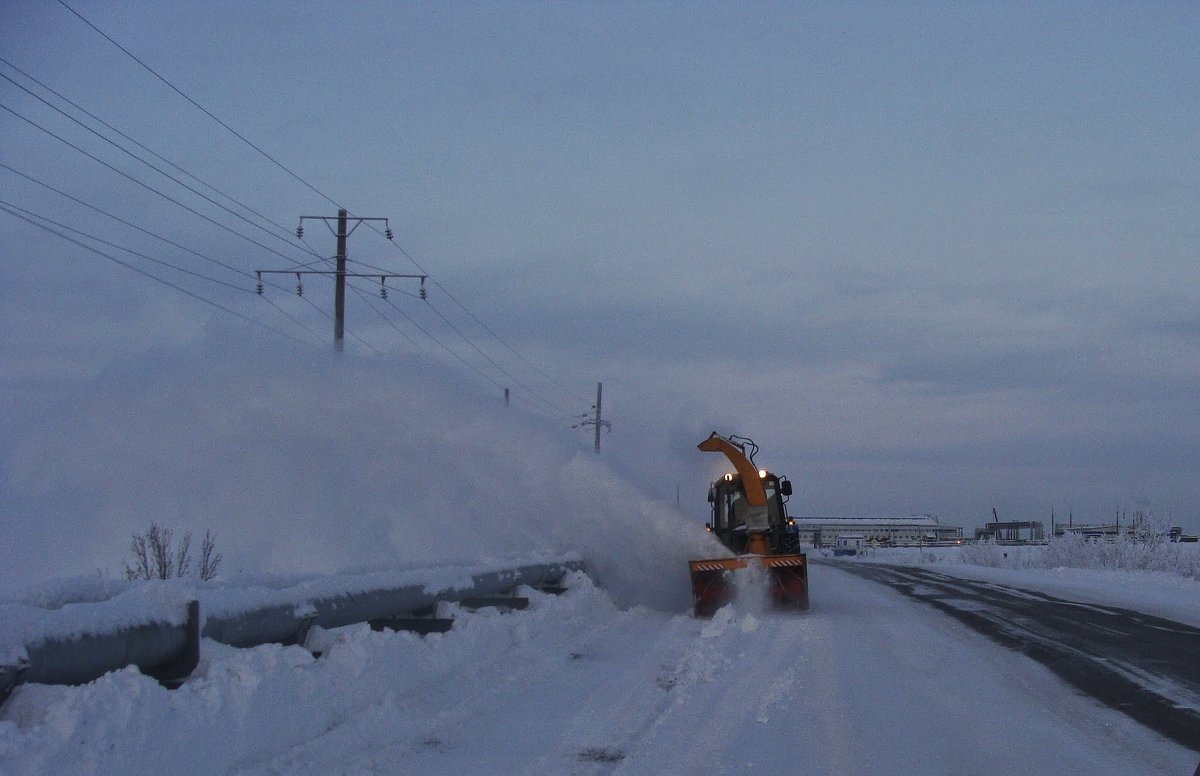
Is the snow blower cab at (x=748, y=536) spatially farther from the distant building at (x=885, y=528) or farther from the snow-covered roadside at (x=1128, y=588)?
the distant building at (x=885, y=528)

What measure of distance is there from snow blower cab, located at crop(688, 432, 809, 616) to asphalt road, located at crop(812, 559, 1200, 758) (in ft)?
9.45

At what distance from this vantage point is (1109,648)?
42.5 feet

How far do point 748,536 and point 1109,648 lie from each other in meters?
6.43

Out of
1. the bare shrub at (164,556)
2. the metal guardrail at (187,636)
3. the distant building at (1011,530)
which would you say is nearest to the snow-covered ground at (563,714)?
the metal guardrail at (187,636)

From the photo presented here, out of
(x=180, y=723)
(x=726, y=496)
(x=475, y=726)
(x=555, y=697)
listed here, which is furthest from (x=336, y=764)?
(x=726, y=496)

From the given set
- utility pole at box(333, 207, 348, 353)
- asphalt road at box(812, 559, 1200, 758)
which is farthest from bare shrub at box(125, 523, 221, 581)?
asphalt road at box(812, 559, 1200, 758)

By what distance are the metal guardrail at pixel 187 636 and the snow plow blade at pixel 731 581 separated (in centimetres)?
621

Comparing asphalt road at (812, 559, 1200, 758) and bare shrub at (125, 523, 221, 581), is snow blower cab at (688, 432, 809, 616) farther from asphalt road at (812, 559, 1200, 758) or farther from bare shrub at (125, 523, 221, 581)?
bare shrub at (125, 523, 221, 581)

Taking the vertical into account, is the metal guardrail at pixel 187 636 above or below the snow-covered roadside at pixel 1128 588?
above

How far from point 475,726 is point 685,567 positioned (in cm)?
1111

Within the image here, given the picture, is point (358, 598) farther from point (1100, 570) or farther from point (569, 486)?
point (1100, 570)

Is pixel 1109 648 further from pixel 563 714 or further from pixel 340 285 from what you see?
pixel 340 285

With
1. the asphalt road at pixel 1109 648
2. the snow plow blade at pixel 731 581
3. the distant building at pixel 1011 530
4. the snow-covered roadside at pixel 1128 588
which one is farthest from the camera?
the distant building at pixel 1011 530

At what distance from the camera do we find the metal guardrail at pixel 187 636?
479 cm
